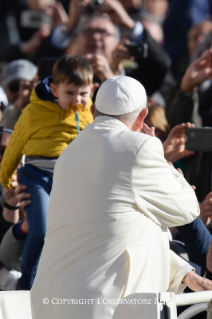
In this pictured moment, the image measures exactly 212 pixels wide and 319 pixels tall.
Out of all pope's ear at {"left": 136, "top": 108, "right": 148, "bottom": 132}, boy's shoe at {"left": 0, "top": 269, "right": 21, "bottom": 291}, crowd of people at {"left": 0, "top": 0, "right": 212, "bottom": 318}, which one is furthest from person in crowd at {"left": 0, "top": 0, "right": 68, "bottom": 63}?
pope's ear at {"left": 136, "top": 108, "right": 148, "bottom": 132}

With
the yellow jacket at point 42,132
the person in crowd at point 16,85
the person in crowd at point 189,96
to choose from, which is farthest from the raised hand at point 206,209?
the person in crowd at point 16,85

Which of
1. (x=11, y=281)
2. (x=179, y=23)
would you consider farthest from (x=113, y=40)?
(x=179, y=23)

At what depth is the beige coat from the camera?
118 inches

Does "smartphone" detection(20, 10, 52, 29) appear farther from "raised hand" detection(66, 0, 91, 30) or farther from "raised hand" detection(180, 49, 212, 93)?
"raised hand" detection(180, 49, 212, 93)

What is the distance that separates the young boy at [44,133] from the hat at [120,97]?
884mm

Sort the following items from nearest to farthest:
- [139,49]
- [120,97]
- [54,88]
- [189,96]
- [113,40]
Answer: [120,97] → [54,88] → [189,96] → [139,49] → [113,40]

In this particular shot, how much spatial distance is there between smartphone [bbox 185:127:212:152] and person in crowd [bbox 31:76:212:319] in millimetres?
1384

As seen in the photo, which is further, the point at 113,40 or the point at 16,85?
the point at 16,85

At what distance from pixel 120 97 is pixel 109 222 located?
60 cm

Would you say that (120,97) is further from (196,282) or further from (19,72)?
(19,72)

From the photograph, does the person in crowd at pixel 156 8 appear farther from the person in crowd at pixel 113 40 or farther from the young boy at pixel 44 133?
the young boy at pixel 44 133

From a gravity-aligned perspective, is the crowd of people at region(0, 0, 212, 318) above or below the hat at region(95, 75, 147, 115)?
below

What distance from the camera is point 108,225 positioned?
302cm

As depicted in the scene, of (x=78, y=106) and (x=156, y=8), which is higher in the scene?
(x=78, y=106)
